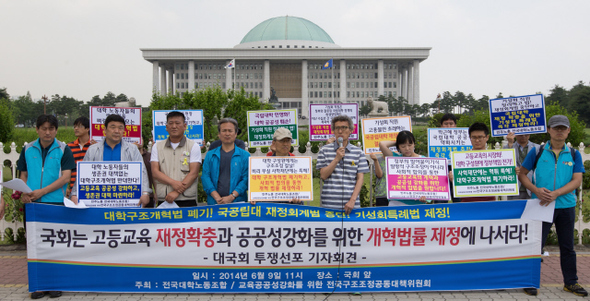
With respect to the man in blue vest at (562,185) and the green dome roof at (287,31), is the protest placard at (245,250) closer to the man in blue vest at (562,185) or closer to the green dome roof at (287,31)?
the man in blue vest at (562,185)

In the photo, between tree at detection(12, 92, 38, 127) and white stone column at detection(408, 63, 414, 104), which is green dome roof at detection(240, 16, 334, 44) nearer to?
white stone column at detection(408, 63, 414, 104)

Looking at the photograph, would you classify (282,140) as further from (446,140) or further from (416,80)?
(416,80)

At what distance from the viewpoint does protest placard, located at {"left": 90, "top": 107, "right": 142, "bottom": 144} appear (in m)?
6.92

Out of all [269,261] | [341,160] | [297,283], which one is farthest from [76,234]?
[341,160]

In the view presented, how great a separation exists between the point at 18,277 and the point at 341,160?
4.20m

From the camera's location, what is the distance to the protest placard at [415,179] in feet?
16.0

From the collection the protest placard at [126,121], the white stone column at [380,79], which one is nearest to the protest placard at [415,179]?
the protest placard at [126,121]

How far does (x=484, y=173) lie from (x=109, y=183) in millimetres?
4197

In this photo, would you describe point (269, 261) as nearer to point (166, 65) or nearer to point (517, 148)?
point (517, 148)

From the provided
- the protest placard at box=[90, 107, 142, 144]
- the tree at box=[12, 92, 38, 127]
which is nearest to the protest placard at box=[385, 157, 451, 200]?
the protest placard at box=[90, 107, 142, 144]

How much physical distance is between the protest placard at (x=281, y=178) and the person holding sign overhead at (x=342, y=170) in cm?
21

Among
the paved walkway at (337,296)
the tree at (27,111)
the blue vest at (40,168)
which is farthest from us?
the tree at (27,111)

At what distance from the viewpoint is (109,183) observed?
486 cm

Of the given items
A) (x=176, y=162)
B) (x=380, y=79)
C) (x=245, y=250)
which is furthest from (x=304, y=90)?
(x=245, y=250)
